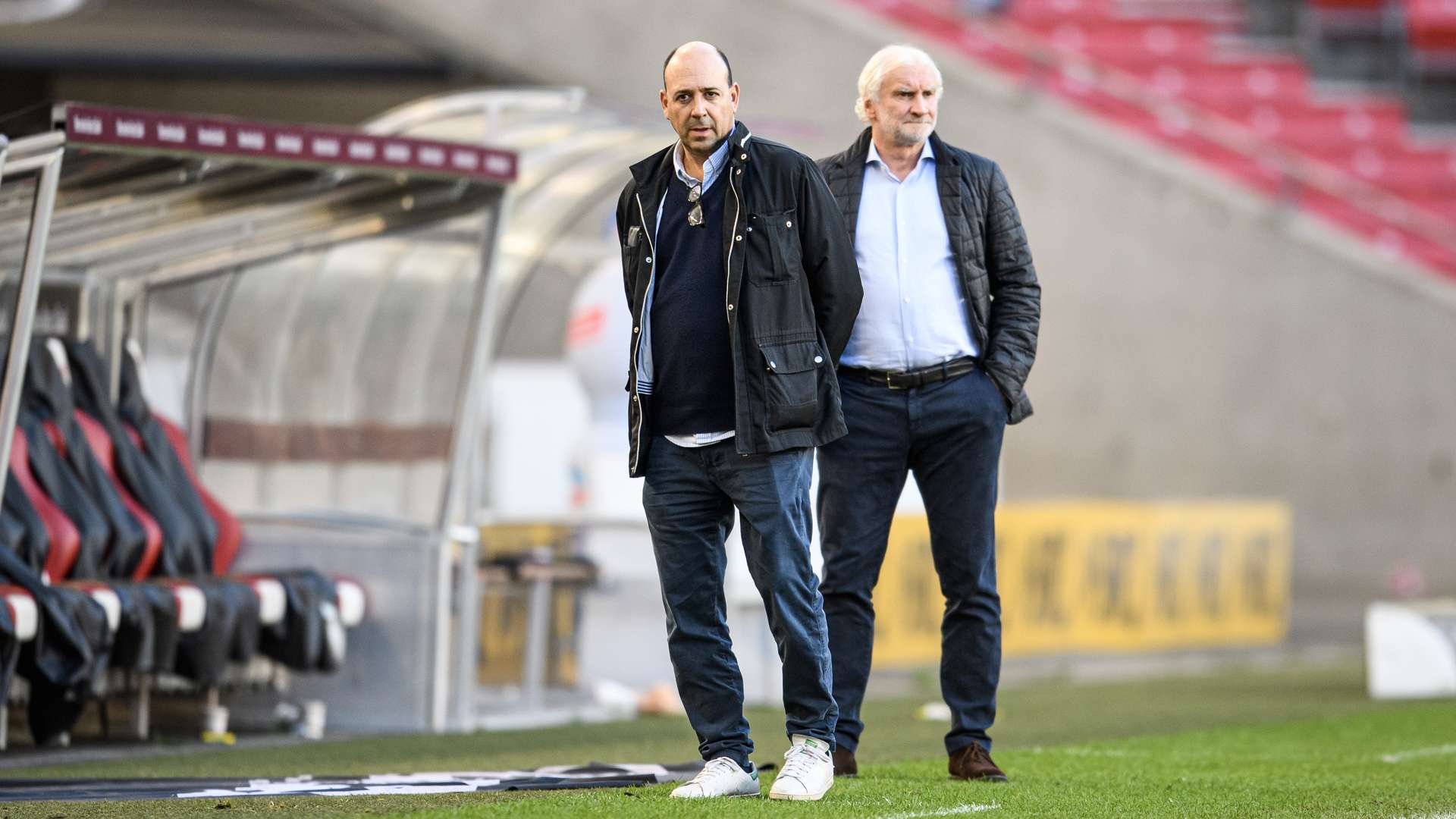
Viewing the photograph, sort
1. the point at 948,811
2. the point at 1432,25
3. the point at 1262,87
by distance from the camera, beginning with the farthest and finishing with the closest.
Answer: the point at 1432,25 < the point at 1262,87 < the point at 948,811

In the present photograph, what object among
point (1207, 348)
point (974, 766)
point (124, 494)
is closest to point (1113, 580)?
point (1207, 348)

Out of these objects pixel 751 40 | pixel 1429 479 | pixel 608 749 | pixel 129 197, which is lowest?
pixel 608 749

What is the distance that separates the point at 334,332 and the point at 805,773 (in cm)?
517

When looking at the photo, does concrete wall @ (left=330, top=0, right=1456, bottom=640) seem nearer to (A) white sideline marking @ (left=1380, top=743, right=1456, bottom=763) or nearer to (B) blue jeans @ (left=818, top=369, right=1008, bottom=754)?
(A) white sideline marking @ (left=1380, top=743, right=1456, bottom=763)

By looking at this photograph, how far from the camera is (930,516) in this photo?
590 cm

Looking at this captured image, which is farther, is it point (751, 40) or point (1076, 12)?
point (1076, 12)

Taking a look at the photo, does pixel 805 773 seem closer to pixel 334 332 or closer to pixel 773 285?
pixel 773 285

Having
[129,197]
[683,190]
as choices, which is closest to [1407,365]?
[129,197]

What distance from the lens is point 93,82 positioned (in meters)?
20.3

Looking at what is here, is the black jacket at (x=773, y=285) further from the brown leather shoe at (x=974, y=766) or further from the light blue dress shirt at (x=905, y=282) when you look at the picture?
the brown leather shoe at (x=974, y=766)

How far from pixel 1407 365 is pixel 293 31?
34.4ft

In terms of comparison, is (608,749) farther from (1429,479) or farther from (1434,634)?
(1429,479)

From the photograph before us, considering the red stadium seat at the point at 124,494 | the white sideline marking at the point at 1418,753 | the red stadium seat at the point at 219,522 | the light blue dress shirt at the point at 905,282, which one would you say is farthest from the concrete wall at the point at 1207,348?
the light blue dress shirt at the point at 905,282

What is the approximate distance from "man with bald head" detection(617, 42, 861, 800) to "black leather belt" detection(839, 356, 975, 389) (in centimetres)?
42
